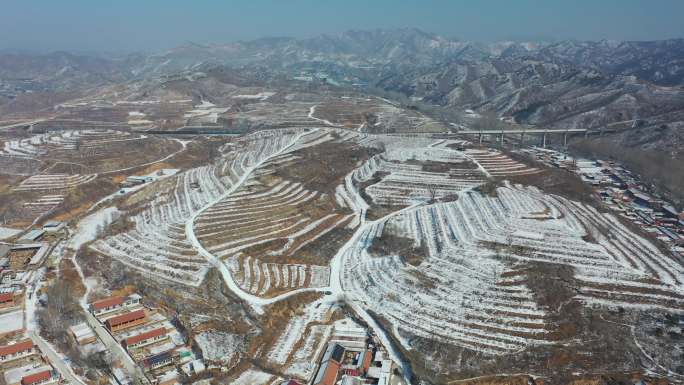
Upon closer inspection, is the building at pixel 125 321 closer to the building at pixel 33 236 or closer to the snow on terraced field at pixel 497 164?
the building at pixel 33 236

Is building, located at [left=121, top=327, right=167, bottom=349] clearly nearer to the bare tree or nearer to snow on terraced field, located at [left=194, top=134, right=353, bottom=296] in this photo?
snow on terraced field, located at [left=194, top=134, right=353, bottom=296]

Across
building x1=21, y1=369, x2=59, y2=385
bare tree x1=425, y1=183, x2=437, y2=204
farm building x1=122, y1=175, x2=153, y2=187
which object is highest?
farm building x1=122, y1=175, x2=153, y2=187

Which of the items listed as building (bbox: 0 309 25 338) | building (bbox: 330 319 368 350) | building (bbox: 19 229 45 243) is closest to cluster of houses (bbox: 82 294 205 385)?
building (bbox: 0 309 25 338)

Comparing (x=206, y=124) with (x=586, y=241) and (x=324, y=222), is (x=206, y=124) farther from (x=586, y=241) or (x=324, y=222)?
(x=586, y=241)

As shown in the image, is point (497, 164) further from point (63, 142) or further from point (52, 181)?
point (63, 142)

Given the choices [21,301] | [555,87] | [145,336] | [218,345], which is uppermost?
[555,87]

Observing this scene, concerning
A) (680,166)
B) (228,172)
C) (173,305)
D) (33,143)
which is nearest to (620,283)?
(173,305)

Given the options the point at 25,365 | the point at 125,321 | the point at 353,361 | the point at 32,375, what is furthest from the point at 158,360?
the point at 353,361

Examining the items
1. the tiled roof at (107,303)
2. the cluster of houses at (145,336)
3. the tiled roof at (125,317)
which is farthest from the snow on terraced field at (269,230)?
the tiled roof at (107,303)
